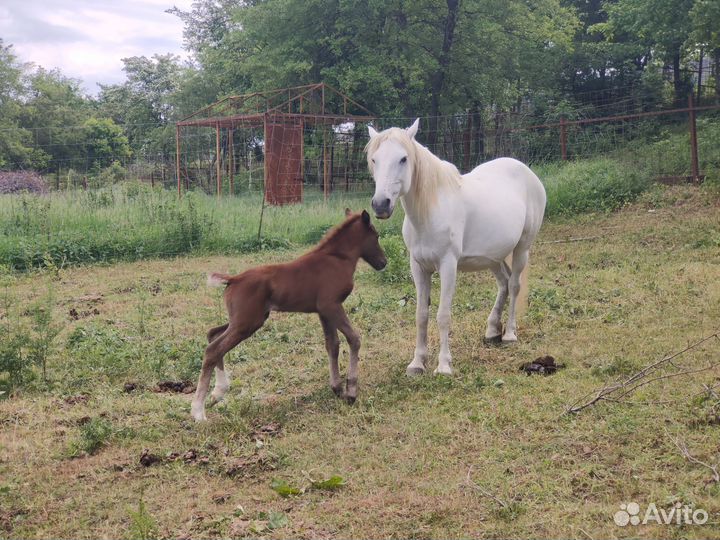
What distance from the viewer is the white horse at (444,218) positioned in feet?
17.7

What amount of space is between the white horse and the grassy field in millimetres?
395

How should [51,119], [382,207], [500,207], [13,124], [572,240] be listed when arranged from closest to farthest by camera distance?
[382,207] < [500,207] < [572,240] < [13,124] < [51,119]

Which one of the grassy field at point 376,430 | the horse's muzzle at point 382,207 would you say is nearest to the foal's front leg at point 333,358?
the grassy field at point 376,430

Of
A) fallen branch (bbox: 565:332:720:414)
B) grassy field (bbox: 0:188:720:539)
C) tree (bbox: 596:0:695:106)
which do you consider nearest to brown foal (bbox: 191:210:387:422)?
grassy field (bbox: 0:188:720:539)

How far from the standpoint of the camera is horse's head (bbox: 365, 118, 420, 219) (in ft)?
17.0

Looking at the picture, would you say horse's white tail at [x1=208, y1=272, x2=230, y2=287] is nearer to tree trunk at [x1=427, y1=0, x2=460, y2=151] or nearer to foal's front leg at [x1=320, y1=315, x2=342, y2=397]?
foal's front leg at [x1=320, y1=315, x2=342, y2=397]

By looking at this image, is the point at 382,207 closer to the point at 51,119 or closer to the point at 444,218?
the point at 444,218

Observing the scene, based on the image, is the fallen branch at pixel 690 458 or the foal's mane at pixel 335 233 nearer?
the fallen branch at pixel 690 458

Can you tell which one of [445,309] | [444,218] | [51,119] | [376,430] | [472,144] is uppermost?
[51,119]

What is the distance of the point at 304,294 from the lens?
5.01 m

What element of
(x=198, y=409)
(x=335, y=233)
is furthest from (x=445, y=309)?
(x=198, y=409)

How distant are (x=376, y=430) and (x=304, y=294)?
3.62 ft

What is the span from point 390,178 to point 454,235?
85 cm

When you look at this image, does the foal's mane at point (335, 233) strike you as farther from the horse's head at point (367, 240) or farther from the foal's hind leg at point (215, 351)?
the foal's hind leg at point (215, 351)
